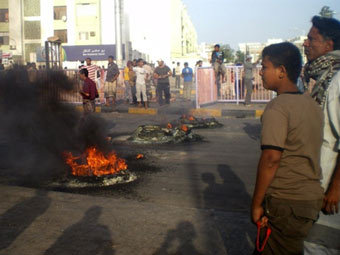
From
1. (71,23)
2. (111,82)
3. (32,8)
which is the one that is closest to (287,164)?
(111,82)

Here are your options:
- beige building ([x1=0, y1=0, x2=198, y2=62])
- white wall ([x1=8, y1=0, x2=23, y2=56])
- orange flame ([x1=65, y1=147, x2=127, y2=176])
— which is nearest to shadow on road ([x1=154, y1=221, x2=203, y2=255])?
orange flame ([x1=65, y1=147, x2=127, y2=176])

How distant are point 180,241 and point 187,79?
18.5 m

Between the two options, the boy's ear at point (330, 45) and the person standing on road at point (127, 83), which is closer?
the boy's ear at point (330, 45)

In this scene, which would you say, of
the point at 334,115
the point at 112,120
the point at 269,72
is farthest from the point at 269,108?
the point at 112,120

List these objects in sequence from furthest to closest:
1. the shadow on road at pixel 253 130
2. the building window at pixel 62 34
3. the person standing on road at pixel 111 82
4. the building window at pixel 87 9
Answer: the building window at pixel 62 34 < the building window at pixel 87 9 < the person standing on road at pixel 111 82 < the shadow on road at pixel 253 130

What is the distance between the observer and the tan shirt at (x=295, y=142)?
238 centimetres

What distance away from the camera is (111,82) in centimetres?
1817

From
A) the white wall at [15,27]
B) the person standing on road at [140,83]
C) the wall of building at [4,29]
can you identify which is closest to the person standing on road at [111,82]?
the person standing on road at [140,83]

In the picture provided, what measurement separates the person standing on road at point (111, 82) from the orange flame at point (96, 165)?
1125 cm

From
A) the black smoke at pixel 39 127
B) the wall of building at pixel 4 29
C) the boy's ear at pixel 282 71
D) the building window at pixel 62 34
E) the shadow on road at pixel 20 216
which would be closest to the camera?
the boy's ear at pixel 282 71

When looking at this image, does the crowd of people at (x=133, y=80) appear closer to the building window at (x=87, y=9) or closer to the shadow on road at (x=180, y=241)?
the shadow on road at (x=180, y=241)

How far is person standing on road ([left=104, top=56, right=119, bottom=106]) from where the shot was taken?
18016 mm

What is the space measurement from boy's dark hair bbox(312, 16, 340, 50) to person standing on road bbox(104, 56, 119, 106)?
15.3m

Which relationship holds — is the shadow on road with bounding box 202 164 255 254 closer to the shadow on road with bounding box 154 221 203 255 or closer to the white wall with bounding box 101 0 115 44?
the shadow on road with bounding box 154 221 203 255
